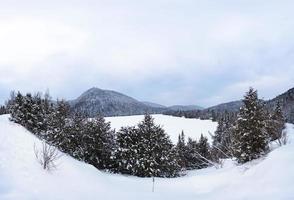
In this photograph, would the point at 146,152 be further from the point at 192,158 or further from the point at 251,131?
the point at 192,158

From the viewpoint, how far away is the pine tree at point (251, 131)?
123 ft

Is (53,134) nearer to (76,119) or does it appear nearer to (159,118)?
(76,119)

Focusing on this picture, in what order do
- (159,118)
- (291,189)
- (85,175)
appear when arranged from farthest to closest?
(159,118) < (85,175) < (291,189)

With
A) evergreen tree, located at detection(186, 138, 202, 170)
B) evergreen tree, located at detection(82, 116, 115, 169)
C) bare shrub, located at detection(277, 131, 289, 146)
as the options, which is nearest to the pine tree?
bare shrub, located at detection(277, 131, 289, 146)

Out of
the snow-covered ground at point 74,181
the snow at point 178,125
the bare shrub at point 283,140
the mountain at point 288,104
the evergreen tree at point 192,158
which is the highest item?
the mountain at point 288,104

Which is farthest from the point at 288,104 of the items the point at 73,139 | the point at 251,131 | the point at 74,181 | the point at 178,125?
the point at 74,181

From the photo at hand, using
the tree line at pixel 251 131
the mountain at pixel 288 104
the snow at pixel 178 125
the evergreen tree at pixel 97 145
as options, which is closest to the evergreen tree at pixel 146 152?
the evergreen tree at pixel 97 145

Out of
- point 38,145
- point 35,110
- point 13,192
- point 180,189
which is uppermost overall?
point 35,110

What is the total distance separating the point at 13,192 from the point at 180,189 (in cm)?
1732

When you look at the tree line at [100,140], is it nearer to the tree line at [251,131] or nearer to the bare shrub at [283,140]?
the tree line at [251,131]

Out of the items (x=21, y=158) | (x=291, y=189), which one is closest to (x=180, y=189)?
(x=21, y=158)

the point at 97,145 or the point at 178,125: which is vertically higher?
the point at 178,125

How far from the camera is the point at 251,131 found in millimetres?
37562

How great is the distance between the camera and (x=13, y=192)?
19.2 meters
